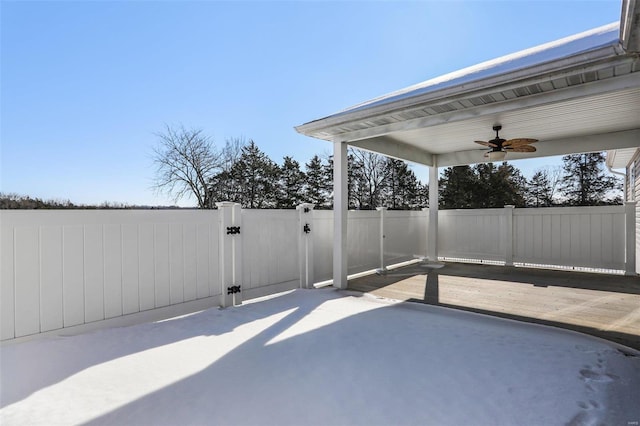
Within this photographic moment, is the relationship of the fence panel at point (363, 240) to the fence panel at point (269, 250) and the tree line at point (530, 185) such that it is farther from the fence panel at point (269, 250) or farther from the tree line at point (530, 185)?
the tree line at point (530, 185)

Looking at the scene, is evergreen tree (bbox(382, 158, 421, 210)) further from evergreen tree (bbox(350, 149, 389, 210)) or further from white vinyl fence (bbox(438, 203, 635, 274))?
white vinyl fence (bbox(438, 203, 635, 274))

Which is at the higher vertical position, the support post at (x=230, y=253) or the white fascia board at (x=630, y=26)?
the white fascia board at (x=630, y=26)

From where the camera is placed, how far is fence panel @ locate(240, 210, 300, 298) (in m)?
4.57

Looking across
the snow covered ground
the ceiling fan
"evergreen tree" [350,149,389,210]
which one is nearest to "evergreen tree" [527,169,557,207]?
"evergreen tree" [350,149,389,210]

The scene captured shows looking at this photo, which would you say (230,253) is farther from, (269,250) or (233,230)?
(269,250)

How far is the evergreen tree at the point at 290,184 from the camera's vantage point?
19.6 meters

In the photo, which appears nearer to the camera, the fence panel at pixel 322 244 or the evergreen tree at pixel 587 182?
the fence panel at pixel 322 244

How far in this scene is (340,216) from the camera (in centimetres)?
539

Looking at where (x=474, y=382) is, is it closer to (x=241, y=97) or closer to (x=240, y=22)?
(x=240, y=22)

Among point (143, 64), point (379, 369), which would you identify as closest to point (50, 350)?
point (379, 369)

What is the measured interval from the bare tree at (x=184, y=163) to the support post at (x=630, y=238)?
16.3m

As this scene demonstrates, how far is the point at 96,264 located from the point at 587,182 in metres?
22.9

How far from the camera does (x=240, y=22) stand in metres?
7.93

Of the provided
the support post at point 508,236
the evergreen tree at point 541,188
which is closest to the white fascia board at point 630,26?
the support post at point 508,236
